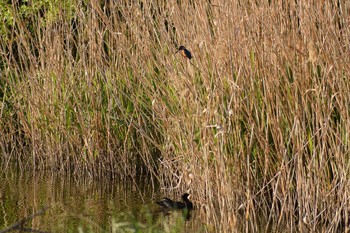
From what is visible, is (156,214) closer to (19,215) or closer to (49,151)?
(19,215)

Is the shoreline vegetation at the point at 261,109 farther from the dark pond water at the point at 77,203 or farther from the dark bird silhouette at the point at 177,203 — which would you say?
the dark pond water at the point at 77,203

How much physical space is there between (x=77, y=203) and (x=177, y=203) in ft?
2.93

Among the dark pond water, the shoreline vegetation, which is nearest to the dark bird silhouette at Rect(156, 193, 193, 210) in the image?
the dark pond water

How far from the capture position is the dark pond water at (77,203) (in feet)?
16.5

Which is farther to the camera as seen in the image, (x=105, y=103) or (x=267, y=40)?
(x=105, y=103)

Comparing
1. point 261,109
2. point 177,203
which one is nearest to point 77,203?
point 177,203

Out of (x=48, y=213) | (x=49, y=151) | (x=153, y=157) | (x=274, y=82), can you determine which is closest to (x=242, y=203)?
(x=274, y=82)

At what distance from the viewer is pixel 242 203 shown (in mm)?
4512

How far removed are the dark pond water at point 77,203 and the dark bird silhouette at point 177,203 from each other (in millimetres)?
53

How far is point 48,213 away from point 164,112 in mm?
1134

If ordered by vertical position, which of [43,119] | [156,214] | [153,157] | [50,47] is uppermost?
[50,47]

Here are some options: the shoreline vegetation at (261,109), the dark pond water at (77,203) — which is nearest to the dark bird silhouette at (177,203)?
the dark pond water at (77,203)

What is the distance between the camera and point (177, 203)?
529 centimetres

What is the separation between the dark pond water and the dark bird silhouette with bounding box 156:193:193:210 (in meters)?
0.05
